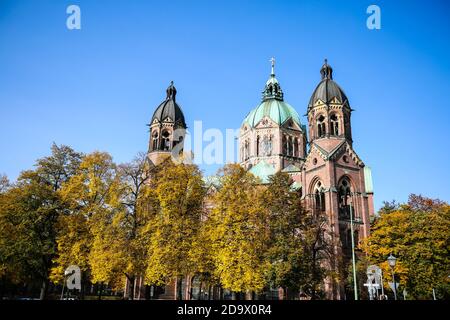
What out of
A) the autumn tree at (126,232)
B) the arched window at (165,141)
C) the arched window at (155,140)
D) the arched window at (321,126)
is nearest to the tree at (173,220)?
the autumn tree at (126,232)

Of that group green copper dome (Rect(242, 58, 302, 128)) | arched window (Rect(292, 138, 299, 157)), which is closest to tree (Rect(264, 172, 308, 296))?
arched window (Rect(292, 138, 299, 157))

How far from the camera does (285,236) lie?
32062 mm

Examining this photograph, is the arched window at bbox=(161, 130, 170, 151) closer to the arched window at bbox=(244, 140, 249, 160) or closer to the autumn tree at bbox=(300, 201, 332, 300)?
the arched window at bbox=(244, 140, 249, 160)

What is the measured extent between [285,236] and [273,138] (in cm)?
3057

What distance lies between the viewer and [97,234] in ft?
89.6

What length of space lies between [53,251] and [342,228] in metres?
31.1

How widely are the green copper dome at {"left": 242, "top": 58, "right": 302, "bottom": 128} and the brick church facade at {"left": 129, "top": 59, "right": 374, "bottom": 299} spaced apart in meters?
2.54

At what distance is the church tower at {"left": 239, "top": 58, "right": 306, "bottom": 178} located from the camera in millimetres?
59438

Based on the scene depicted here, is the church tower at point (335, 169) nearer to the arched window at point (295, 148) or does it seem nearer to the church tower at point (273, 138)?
the church tower at point (273, 138)

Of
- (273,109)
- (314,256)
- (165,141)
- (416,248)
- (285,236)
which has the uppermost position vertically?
(273,109)

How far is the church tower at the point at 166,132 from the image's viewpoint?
161 ft

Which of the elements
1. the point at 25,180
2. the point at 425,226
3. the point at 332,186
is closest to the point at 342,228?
the point at 332,186

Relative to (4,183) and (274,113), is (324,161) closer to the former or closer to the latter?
(274,113)

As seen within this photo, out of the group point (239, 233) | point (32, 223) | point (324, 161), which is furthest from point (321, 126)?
point (32, 223)
